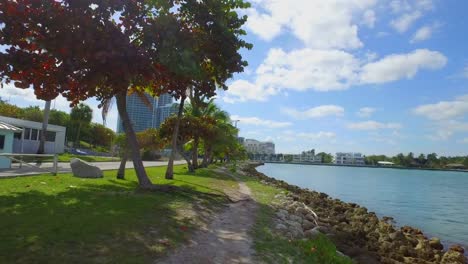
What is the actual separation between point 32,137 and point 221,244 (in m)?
36.0

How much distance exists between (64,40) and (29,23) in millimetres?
1278

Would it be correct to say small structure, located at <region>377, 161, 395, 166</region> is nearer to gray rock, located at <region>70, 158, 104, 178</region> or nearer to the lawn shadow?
gray rock, located at <region>70, 158, 104, 178</region>

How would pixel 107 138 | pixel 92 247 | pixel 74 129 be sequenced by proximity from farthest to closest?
1. pixel 107 138
2. pixel 74 129
3. pixel 92 247

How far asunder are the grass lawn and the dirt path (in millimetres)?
315

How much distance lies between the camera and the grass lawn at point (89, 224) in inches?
253

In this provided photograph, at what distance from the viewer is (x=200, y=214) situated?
451 inches

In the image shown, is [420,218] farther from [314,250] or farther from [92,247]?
[92,247]

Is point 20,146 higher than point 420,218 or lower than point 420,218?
higher

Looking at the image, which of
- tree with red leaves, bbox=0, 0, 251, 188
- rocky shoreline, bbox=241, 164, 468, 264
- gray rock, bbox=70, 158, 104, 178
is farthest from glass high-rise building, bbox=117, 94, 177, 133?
rocky shoreline, bbox=241, 164, 468, 264

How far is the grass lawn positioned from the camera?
641cm

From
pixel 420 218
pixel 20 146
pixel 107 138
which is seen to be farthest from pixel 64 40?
pixel 107 138

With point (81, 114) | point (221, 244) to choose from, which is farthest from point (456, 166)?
point (221, 244)

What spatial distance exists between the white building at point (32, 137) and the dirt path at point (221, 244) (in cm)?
2878

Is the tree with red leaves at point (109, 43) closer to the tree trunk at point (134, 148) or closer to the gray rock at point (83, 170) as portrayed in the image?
the tree trunk at point (134, 148)
